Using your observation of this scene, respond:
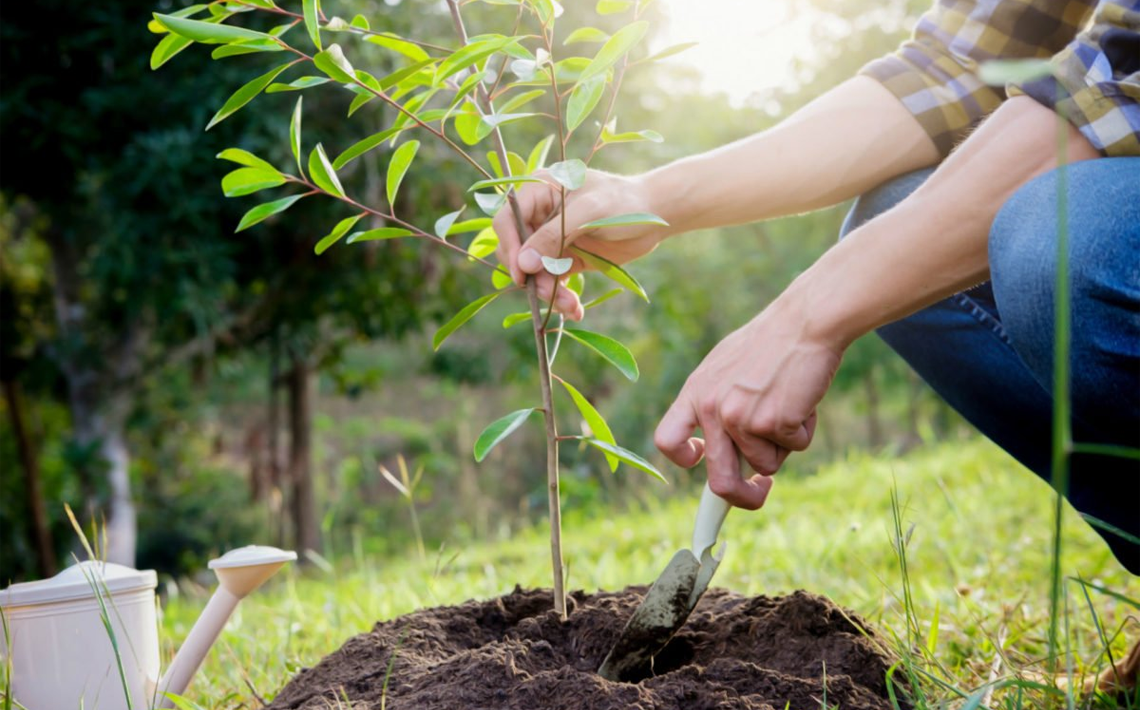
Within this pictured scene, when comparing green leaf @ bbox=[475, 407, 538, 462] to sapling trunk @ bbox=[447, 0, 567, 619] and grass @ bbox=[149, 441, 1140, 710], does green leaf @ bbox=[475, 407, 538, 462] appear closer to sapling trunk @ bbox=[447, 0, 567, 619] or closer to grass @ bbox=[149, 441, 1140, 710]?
sapling trunk @ bbox=[447, 0, 567, 619]

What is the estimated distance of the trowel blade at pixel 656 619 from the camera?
1.18 meters

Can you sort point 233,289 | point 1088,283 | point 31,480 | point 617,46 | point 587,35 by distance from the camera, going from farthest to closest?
point 31,480
point 233,289
point 587,35
point 617,46
point 1088,283

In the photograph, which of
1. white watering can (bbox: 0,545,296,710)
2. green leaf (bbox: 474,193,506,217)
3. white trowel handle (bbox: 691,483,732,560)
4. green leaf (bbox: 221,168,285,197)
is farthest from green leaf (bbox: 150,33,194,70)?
white trowel handle (bbox: 691,483,732,560)

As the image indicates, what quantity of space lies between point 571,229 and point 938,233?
19.1 inches

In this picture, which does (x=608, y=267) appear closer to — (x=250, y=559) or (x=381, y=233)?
(x=381, y=233)

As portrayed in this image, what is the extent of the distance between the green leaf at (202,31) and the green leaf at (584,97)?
1.19 feet

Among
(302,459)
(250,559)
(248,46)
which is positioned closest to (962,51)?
(248,46)

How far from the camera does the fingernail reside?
1.27m

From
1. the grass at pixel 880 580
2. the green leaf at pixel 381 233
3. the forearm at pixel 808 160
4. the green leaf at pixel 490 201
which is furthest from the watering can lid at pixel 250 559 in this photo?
the forearm at pixel 808 160

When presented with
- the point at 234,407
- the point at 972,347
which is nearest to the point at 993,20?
the point at 972,347

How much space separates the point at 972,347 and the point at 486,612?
86 cm

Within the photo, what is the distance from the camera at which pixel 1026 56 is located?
1.46 metres

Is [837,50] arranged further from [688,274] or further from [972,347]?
[972,347]

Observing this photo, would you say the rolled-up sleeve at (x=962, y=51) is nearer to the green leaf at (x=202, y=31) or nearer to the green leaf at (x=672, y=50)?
the green leaf at (x=672, y=50)
